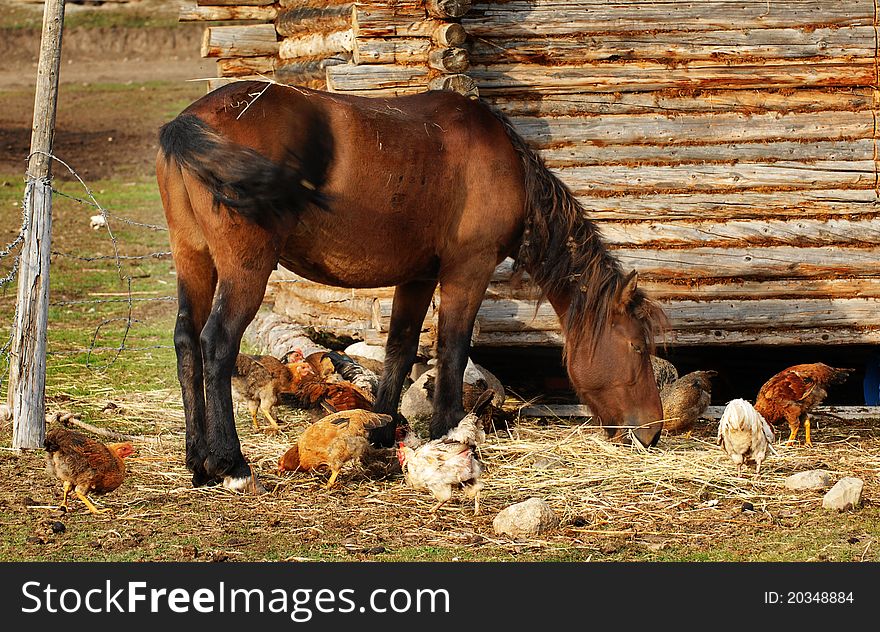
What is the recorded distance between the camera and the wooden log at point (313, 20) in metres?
8.38

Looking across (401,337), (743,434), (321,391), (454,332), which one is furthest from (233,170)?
(743,434)

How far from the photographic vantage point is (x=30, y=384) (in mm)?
6371

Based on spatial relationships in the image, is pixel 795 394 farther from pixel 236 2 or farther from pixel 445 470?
pixel 236 2

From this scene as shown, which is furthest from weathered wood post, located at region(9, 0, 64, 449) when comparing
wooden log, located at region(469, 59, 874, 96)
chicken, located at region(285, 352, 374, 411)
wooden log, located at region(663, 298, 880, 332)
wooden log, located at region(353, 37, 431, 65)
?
wooden log, located at region(663, 298, 880, 332)

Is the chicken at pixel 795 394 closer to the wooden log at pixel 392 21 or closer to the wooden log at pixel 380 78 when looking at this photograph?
the wooden log at pixel 380 78

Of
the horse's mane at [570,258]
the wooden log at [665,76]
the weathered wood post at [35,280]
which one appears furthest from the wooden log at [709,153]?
the weathered wood post at [35,280]

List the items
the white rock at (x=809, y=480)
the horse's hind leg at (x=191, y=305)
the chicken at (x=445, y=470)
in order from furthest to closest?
the white rock at (x=809, y=480), the horse's hind leg at (x=191, y=305), the chicken at (x=445, y=470)

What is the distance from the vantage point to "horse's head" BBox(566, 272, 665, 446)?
6559mm

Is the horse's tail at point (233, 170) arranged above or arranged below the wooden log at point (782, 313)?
above

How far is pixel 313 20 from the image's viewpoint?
892 cm

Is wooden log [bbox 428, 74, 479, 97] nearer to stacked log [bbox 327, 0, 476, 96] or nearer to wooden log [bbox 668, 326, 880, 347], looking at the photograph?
stacked log [bbox 327, 0, 476, 96]

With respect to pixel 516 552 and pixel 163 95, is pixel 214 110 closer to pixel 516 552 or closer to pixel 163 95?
pixel 516 552

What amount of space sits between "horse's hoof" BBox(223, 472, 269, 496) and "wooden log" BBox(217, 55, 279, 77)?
5.08 meters

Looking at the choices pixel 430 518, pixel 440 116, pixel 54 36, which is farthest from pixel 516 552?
pixel 54 36
